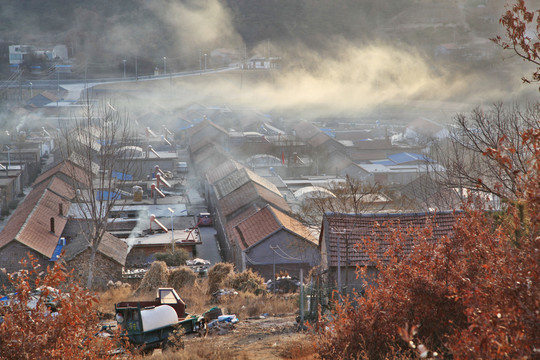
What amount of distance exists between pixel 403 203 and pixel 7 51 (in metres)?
55.3

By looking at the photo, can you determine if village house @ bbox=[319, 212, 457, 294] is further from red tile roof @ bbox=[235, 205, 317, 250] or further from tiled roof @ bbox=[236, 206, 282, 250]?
tiled roof @ bbox=[236, 206, 282, 250]

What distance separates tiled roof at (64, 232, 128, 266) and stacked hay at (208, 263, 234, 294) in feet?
9.37

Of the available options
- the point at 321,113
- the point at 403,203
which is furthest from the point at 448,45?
the point at 403,203

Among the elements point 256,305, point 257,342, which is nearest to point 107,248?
point 256,305

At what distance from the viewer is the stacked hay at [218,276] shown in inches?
419

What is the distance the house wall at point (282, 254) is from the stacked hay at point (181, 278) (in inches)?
76.7

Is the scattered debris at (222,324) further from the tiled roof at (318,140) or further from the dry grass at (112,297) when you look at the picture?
the tiled roof at (318,140)

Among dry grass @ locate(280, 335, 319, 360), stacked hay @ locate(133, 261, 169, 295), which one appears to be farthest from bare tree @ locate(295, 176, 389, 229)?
dry grass @ locate(280, 335, 319, 360)

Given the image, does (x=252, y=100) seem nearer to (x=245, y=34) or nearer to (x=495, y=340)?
(x=245, y=34)

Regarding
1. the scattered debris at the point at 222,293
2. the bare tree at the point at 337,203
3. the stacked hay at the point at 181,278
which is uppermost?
the bare tree at the point at 337,203

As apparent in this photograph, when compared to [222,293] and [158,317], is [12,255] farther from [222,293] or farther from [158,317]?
[158,317]

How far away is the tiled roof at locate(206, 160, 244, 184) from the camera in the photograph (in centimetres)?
2058

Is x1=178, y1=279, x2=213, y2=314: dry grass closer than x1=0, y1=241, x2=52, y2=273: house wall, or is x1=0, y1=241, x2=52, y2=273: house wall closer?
x1=178, y1=279, x2=213, y2=314: dry grass

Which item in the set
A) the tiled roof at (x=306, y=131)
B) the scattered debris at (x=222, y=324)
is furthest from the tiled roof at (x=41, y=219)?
the tiled roof at (x=306, y=131)
